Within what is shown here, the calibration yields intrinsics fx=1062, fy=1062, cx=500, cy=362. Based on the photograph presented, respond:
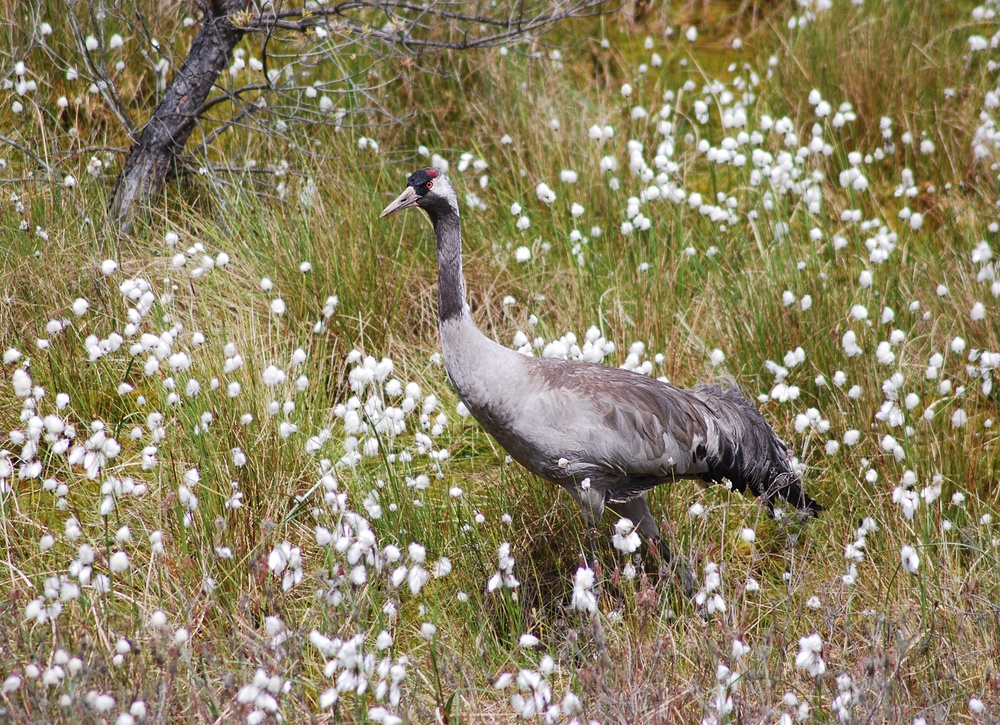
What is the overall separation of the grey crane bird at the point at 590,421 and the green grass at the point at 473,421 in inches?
8.5

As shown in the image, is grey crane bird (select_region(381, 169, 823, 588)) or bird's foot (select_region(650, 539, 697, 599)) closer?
bird's foot (select_region(650, 539, 697, 599))

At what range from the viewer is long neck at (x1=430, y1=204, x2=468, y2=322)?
12.5ft

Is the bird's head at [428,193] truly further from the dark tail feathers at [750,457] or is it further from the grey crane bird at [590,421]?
the dark tail feathers at [750,457]

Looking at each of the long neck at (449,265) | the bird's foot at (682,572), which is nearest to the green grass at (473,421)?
the bird's foot at (682,572)

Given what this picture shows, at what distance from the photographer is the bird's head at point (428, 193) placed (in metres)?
3.78

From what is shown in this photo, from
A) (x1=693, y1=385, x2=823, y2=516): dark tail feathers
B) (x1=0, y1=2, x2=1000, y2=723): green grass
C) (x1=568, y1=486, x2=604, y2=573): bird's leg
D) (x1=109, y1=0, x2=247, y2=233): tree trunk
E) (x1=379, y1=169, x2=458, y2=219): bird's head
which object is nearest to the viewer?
(x1=0, y1=2, x2=1000, y2=723): green grass

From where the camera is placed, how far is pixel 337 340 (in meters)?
5.01

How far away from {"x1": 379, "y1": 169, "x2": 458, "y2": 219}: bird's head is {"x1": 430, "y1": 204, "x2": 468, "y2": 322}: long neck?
18 mm

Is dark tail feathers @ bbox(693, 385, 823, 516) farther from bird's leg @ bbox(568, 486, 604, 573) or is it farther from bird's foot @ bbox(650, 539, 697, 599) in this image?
bird's leg @ bbox(568, 486, 604, 573)

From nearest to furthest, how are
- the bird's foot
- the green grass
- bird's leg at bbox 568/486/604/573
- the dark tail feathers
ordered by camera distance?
the green grass < the bird's foot < bird's leg at bbox 568/486/604/573 < the dark tail feathers

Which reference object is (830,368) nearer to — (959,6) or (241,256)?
(241,256)

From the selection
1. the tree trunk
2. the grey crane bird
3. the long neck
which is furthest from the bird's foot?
the tree trunk

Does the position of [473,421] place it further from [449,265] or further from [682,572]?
[682,572]

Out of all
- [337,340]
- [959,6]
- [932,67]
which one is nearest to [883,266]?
[932,67]
